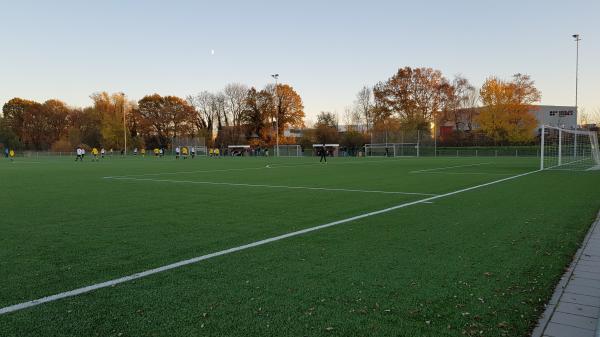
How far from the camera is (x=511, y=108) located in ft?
176

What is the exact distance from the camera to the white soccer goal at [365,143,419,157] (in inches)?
2298

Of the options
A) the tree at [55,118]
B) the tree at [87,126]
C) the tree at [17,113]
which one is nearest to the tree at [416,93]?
the tree at [87,126]

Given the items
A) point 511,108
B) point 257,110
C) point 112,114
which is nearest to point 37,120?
point 112,114

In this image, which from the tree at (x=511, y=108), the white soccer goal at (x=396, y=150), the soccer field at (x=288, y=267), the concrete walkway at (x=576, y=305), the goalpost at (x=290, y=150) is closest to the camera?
the concrete walkway at (x=576, y=305)

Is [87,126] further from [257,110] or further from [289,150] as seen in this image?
[289,150]

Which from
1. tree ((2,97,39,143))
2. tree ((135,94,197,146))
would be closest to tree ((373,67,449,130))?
tree ((135,94,197,146))

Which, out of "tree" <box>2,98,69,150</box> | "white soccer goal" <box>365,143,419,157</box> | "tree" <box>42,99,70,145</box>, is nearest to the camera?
"white soccer goal" <box>365,143,419,157</box>

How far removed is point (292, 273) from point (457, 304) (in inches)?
71.1

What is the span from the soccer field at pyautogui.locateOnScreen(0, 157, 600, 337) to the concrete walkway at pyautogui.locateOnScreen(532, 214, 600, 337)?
0.13 metres

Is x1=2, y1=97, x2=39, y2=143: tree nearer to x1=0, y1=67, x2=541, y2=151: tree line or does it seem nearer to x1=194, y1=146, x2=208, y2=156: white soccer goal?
x1=0, y1=67, x2=541, y2=151: tree line

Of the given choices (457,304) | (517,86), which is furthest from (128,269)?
(517,86)

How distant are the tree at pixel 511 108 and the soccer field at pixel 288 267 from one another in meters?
47.8

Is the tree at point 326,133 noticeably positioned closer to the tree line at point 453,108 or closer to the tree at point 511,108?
the tree line at point 453,108

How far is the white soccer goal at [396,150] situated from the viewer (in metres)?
58.4
